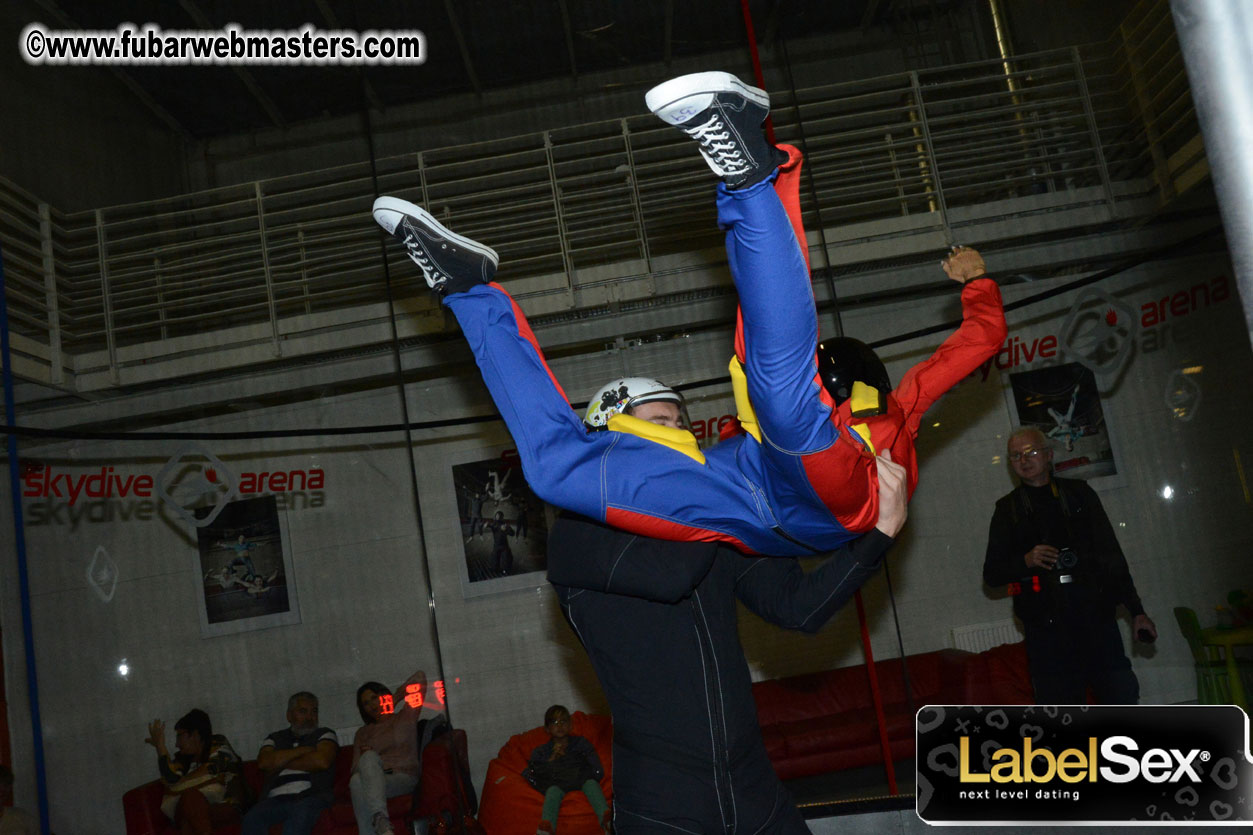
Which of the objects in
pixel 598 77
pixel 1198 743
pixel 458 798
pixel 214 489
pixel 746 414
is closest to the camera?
pixel 746 414

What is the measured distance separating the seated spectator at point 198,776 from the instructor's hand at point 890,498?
120 inches

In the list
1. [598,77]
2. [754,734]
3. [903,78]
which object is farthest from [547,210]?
[754,734]

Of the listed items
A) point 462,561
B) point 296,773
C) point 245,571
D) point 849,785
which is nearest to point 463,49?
point 462,561

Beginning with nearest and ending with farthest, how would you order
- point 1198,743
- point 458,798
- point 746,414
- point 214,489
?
point 746,414
point 1198,743
point 458,798
point 214,489

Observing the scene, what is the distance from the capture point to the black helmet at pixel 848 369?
2.17 m

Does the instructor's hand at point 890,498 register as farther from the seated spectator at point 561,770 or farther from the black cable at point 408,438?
the black cable at point 408,438

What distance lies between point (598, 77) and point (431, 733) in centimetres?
298

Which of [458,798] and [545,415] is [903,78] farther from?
[458,798]

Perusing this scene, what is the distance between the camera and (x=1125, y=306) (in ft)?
12.5

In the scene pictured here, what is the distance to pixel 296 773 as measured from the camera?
3.67 metres

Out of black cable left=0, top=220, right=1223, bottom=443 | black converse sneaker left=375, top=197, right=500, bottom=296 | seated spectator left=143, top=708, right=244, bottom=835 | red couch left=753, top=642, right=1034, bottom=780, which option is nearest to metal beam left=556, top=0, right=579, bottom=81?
black cable left=0, top=220, right=1223, bottom=443

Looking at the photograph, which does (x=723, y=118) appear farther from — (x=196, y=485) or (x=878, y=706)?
(x=196, y=485)

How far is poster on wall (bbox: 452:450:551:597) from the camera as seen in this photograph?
3.91m

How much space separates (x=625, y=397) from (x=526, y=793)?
2.24 metres
